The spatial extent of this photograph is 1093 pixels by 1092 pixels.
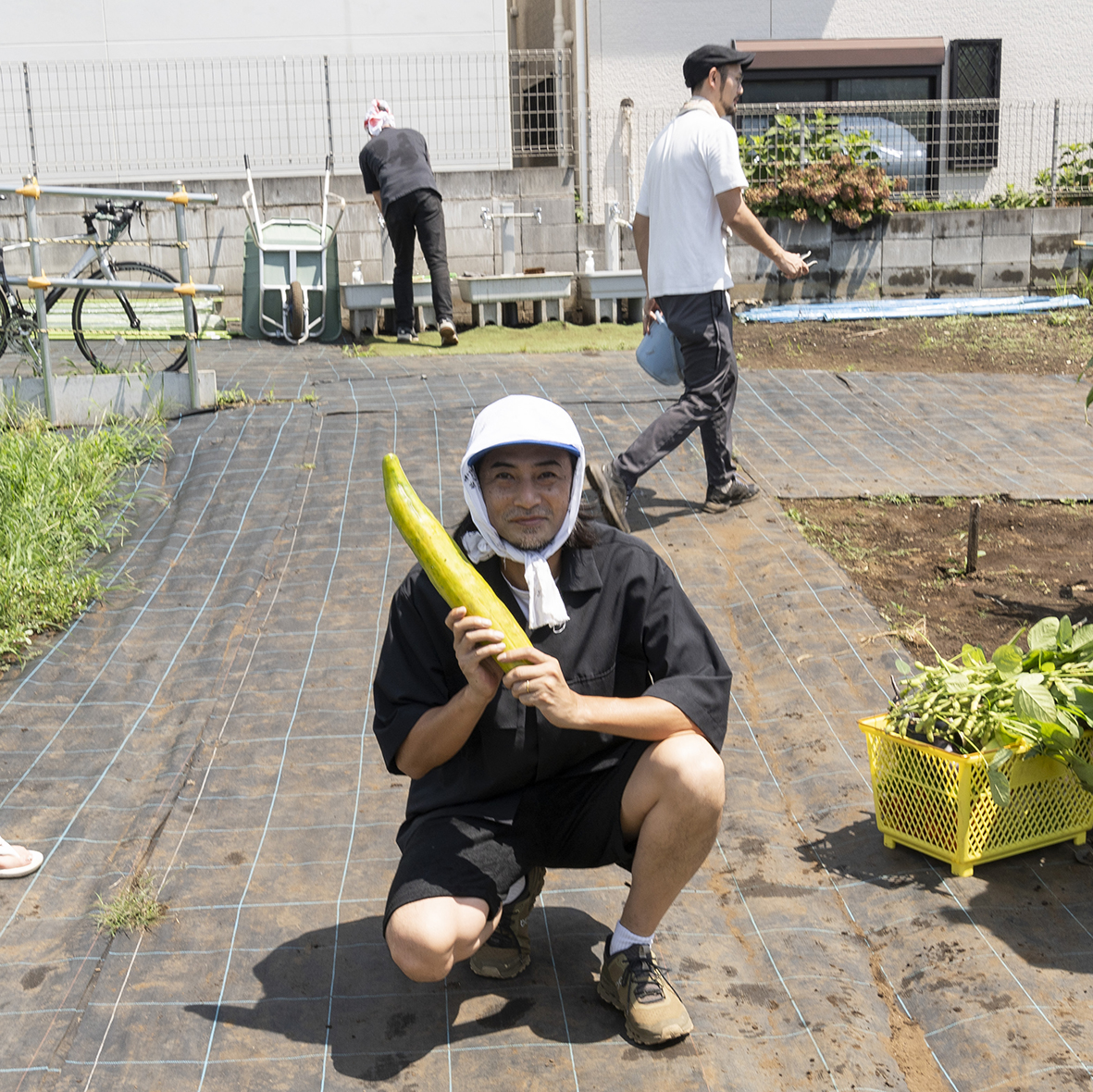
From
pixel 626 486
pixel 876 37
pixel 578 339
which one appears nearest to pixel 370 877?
pixel 626 486

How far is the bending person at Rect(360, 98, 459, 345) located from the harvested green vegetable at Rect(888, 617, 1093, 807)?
6.69 meters

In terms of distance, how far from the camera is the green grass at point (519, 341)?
9336mm

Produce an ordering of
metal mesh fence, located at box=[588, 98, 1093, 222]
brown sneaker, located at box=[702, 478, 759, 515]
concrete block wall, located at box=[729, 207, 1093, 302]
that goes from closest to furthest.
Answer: brown sneaker, located at box=[702, 478, 759, 515] → concrete block wall, located at box=[729, 207, 1093, 302] → metal mesh fence, located at box=[588, 98, 1093, 222]

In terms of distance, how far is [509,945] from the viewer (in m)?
2.77

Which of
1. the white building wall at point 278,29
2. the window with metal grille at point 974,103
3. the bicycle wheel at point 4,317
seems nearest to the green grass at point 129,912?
the bicycle wheel at point 4,317

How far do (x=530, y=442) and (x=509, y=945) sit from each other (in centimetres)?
119

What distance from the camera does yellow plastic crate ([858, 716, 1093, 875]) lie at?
3.01m

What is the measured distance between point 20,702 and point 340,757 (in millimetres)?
1250

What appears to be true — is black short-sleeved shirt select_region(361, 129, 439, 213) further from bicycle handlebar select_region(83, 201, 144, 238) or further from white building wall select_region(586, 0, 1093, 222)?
white building wall select_region(586, 0, 1093, 222)

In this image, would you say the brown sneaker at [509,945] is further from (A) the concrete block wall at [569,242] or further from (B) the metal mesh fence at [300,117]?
(B) the metal mesh fence at [300,117]

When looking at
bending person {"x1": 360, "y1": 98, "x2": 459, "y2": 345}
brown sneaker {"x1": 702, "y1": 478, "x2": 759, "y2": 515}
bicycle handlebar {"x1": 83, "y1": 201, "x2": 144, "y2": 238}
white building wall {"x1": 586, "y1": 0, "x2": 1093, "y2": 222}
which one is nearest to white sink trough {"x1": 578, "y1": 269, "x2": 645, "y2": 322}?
bending person {"x1": 360, "y1": 98, "x2": 459, "y2": 345}

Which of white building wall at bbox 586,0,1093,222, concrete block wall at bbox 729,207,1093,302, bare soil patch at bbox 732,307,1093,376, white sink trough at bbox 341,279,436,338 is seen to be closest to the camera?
bare soil patch at bbox 732,307,1093,376

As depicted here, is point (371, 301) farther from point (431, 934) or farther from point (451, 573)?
point (431, 934)

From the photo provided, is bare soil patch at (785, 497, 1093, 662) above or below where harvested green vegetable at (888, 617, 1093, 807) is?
below
